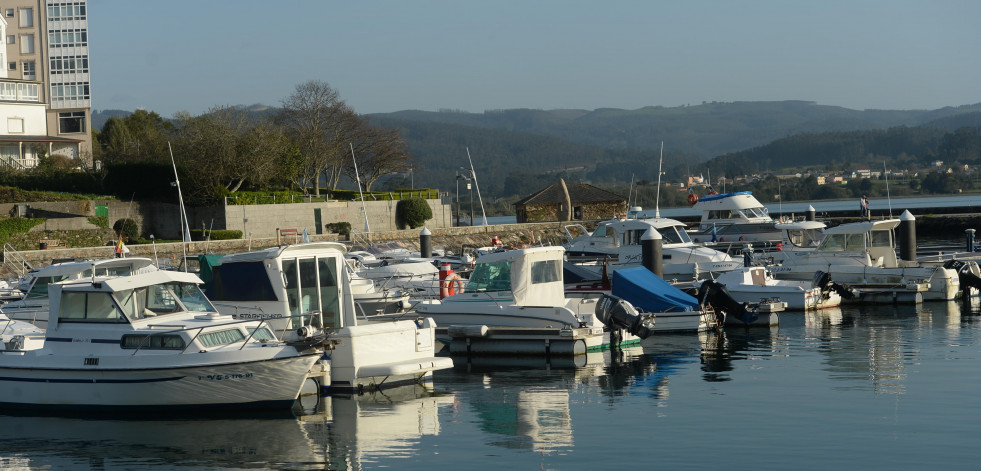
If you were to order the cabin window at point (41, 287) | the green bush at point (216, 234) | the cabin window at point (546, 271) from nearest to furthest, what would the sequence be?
the cabin window at point (546, 271)
the cabin window at point (41, 287)
the green bush at point (216, 234)

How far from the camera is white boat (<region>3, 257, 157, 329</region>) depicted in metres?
19.6

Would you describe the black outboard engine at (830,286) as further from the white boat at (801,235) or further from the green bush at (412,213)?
the green bush at (412,213)

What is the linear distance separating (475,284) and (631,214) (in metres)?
23.1

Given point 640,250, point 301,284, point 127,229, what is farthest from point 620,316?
point 127,229

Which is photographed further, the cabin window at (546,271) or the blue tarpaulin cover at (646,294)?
the blue tarpaulin cover at (646,294)

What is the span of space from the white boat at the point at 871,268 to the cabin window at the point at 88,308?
73.0ft

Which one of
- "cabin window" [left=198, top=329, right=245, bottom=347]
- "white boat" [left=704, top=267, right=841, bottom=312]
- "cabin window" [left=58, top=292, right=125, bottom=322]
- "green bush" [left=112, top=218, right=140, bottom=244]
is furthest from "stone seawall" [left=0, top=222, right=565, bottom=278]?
"cabin window" [left=198, top=329, right=245, bottom=347]

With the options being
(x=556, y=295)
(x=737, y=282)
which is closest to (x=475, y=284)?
(x=556, y=295)

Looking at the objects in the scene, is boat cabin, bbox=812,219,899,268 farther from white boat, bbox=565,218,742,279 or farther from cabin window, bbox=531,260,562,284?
cabin window, bbox=531,260,562,284

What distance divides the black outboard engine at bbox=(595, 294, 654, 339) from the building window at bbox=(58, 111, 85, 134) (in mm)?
60834

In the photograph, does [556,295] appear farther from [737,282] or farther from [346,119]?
[346,119]

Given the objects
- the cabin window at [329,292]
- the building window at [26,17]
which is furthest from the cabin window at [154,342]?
the building window at [26,17]

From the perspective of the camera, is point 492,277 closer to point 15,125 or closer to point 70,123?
point 15,125

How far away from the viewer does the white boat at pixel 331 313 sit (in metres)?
18.0
